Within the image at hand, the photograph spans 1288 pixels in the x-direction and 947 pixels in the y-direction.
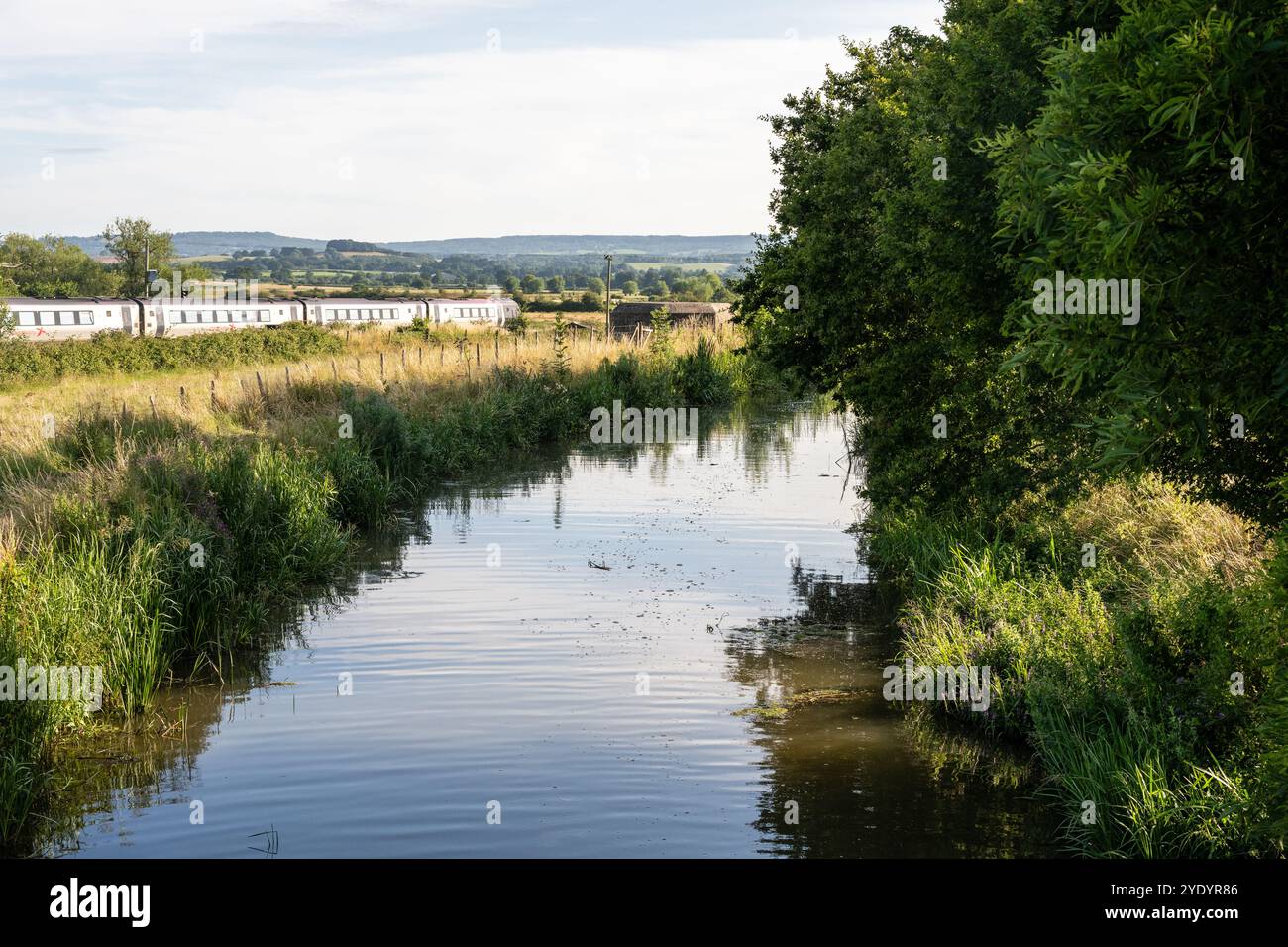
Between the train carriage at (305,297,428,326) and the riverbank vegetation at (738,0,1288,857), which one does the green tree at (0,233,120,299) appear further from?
the riverbank vegetation at (738,0,1288,857)

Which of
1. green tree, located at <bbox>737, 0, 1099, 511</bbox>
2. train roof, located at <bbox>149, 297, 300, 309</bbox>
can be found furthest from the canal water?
train roof, located at <bbox>149, 297, 300, 309</bbox>

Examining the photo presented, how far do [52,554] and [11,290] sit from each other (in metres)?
81.7

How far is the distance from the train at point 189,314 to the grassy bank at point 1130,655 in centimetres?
5073

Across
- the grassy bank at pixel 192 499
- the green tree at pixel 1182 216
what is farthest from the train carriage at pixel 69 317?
the green tree at pixel 1182 216

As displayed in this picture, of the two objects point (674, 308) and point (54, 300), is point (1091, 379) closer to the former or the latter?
point (54, 300)

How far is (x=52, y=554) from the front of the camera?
12.3m

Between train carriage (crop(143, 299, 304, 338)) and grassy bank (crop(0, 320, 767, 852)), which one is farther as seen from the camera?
train carriage (crop(143, 299, 304, 338))

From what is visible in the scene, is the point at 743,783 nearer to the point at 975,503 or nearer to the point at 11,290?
the point at 975,503

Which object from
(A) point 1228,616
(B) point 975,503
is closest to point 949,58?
(B) point 975,503

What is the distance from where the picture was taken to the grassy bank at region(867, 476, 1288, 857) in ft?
25.6

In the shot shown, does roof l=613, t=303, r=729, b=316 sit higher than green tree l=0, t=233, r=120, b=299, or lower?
lower

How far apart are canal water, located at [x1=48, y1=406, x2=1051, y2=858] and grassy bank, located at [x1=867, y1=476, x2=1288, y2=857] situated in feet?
2.31

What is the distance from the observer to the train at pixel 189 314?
6169 centimetres

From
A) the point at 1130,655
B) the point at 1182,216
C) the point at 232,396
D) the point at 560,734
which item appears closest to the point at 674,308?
the point at 232,396
